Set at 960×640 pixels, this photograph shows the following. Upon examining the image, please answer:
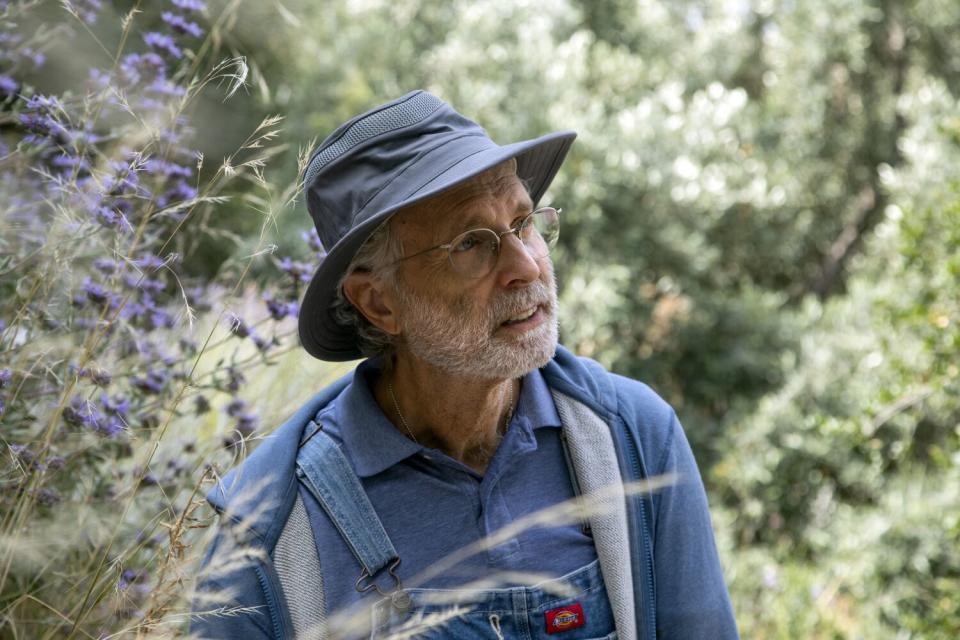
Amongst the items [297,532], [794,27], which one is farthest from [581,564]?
[794,27]

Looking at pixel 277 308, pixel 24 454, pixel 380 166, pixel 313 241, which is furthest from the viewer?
pixel 313 241

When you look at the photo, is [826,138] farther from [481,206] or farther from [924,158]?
[481,206]

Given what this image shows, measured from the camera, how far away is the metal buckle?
1901mm

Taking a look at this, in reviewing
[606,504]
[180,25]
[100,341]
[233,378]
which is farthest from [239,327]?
[606,504]

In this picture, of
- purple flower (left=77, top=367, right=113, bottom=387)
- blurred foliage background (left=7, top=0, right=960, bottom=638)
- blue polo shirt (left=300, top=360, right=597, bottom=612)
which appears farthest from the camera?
blurred foliage background (left=7, top=0, right=960, bottom=638)

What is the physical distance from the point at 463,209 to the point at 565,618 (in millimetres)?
841

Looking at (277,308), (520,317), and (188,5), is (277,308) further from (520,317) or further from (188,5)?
(188,5)

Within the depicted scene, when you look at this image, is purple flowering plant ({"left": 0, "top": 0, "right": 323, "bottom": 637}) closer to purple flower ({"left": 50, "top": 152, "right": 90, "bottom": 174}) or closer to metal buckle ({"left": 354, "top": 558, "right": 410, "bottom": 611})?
purple flower ({"left": 50, "top": 152, "right": 90, "bottom": 174})

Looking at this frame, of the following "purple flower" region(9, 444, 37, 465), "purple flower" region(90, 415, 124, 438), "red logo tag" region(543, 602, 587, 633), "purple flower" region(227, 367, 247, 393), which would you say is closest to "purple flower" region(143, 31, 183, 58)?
"purple flower" region(227, 367, 247, 393)

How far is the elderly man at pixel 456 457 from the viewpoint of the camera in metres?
1.92

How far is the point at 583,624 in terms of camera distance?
1946 mm

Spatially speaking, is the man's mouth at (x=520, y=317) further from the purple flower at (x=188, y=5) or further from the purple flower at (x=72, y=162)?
the purple flower at (x=188, y=5)

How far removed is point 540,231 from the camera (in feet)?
A: 7.38

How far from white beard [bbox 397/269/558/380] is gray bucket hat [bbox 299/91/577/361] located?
19 centimetres
